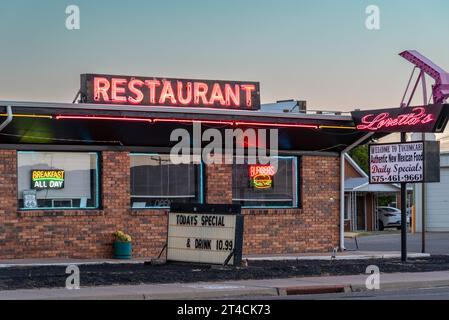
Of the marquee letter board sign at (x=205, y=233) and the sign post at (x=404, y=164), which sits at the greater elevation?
the sign post at (x=404, y=164)

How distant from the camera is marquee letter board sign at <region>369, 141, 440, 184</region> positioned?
83.9 feet

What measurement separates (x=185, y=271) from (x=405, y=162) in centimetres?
721

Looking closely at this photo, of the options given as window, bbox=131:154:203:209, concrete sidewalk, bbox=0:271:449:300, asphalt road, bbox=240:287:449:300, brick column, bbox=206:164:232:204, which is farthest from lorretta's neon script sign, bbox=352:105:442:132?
asphalt road, bbox=240:287:449:300

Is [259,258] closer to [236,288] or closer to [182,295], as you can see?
[236,288]

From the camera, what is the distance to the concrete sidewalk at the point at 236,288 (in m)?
17.7

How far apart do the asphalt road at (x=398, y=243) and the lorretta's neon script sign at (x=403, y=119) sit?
6.22 meters

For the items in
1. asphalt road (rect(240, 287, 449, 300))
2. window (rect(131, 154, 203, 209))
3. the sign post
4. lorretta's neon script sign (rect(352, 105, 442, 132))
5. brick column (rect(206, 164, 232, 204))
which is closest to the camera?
asphalt road (rect(240, 287, 449, 300))

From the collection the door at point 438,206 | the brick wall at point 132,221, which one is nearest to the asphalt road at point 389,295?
the brick wall at point 132,221

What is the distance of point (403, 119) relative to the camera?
25.9m

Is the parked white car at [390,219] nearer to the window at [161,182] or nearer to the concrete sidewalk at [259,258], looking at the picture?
the concrete sidewalk at [259,258]

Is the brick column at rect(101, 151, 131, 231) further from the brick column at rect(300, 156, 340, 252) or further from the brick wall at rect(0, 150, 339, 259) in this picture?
the brick column at rect(300, 156, 340, 252)

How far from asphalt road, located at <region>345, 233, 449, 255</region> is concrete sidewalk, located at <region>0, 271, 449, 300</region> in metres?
10.2

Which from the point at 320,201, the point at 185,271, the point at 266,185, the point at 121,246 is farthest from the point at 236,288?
the point at 320,201
